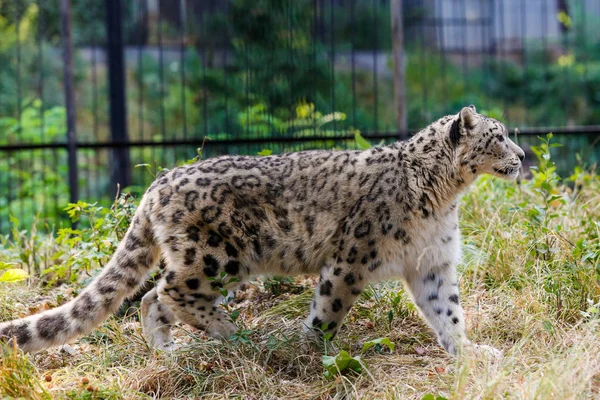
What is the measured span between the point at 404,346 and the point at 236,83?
5.30 meters

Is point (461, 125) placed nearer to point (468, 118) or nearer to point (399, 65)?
point (468, 118)

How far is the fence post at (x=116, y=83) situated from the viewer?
30.2ft

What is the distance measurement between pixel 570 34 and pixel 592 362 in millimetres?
13917

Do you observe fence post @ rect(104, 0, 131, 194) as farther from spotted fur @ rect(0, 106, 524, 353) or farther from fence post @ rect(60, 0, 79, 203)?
spotted fur @ rect(0, 106, 524, 353)

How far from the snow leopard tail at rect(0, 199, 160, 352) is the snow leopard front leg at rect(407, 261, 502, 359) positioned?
5.81ft

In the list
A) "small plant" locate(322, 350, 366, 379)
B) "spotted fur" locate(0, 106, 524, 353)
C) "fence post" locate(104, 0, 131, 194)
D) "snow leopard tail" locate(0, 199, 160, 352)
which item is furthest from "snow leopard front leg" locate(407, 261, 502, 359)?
"fence post" locate(104, 0, 131, 194)

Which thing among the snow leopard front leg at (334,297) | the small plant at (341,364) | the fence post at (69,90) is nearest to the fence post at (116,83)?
the fence post at (69,90)

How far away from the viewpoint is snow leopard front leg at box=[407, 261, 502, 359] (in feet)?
17.4

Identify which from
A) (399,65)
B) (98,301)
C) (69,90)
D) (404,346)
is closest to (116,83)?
(69,90)

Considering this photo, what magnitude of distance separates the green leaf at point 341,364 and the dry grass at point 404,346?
75mm

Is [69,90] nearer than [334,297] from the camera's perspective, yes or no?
No

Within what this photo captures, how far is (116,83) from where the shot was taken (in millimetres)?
9320

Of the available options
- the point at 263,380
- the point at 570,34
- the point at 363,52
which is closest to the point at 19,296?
the point at 263,380

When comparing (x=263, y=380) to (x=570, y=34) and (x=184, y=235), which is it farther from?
(x=570, y=34)
